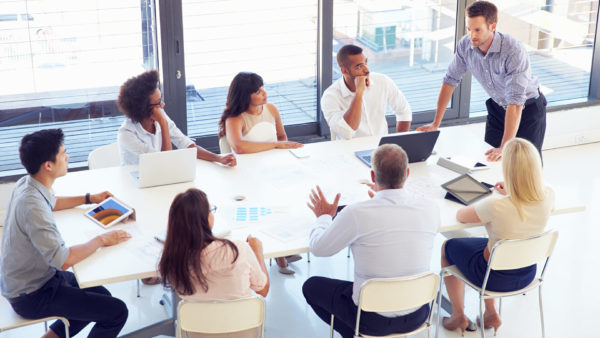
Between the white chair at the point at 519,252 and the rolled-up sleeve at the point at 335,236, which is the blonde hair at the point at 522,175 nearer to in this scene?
the white chair at the point at 519,252

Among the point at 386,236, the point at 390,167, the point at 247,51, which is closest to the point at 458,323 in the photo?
the point at 386,236

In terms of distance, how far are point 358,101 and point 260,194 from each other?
1.21 meters

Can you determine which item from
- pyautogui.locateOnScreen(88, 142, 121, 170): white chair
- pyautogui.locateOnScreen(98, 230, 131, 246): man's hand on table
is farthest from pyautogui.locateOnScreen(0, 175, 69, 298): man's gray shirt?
pyautogui.locateOnScreen(88, 142, 121, 170): white chair

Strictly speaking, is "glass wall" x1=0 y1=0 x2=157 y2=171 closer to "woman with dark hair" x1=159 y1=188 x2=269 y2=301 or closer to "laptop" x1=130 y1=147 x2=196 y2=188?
"laptop" x1=130 y1=147 x2=196 y2=188

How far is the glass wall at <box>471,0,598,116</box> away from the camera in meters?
6.69

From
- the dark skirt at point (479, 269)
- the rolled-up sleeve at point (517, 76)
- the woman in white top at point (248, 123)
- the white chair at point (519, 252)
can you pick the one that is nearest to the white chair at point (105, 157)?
the woman in white top at point (248, 123)

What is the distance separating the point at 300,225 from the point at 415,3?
136 inches

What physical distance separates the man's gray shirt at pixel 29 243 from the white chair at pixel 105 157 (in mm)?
1197

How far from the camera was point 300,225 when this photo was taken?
340 cm

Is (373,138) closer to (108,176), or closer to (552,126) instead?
(108,176)

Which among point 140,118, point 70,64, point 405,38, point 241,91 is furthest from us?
point 405,38

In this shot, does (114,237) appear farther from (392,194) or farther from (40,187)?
(392,194)

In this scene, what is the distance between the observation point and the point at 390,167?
9.84 feet

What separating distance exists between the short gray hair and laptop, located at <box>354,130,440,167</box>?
0.84 m
